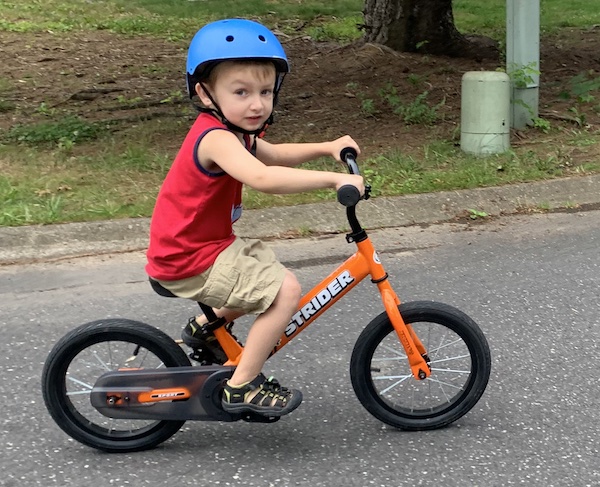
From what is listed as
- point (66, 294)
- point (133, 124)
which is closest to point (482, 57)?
point (133, 124)

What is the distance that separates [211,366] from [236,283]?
384mm

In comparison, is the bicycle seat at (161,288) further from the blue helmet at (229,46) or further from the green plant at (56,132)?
the green plant at (56,132)

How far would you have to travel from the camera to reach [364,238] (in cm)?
291

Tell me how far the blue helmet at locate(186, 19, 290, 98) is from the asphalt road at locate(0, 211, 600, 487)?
4.71ft

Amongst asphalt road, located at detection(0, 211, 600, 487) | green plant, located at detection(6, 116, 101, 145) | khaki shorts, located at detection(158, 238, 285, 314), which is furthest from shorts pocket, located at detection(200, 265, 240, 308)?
green plant, located at detection(6, 116, 101, 145)

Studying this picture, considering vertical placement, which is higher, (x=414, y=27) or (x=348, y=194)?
(x=414, y=27)

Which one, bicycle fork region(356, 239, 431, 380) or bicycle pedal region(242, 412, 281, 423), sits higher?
bicycle fork region(356, 239, 431, 380)

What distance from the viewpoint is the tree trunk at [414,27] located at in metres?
9.92

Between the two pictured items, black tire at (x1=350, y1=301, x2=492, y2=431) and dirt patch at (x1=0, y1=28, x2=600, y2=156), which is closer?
black tire at (x1=350, y1=301, x2=492, y2=431)

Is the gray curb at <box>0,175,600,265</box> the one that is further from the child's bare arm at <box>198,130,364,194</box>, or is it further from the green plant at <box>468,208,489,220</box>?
the child's bare arm at <box>198,130,364,194</box>

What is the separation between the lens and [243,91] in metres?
2.71

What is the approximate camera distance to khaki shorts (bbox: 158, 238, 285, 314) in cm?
279

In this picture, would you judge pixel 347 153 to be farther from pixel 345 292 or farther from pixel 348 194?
pixel 345 292

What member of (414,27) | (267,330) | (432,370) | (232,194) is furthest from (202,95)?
(414,27)
